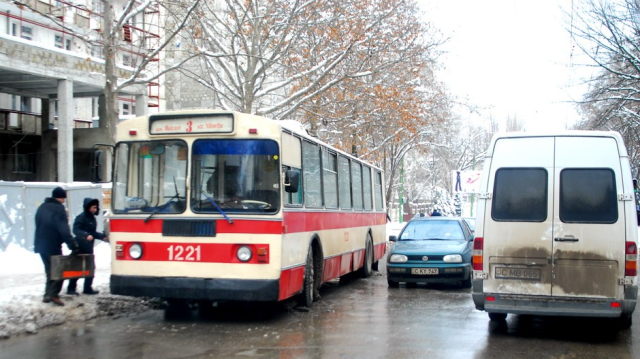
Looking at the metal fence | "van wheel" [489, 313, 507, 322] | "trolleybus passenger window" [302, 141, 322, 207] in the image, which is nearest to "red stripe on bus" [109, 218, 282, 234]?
"trolleybus passenger window" [302, 141, 322, 207]

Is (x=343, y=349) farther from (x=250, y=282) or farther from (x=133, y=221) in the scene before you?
(x=133, y=221)

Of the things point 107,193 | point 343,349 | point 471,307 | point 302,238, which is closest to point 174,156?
point 302,238

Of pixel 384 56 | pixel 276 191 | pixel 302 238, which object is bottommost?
pixel 302 238

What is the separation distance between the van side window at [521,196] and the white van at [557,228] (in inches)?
0.5

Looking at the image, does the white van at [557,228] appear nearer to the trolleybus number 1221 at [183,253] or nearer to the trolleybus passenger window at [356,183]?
the trolleybus number 1221 at [183,253]

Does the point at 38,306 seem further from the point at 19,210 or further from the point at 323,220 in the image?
the point at 19,210

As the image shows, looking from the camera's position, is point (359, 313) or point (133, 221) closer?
point (133, 221)

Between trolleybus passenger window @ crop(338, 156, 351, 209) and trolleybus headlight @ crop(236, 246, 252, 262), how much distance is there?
470 centimetres

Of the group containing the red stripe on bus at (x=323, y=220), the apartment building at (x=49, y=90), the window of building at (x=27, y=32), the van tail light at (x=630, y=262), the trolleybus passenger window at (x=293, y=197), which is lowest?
the van tail light at (x=630, y=262)

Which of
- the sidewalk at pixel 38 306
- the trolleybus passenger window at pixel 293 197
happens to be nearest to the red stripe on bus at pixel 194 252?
the trolleybus passenger window at pixel 293 197

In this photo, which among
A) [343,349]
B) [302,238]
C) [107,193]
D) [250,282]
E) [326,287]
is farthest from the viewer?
[107,193]

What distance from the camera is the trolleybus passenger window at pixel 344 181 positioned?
1405 cm

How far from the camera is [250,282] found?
941cm

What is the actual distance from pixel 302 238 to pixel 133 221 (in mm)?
2547
